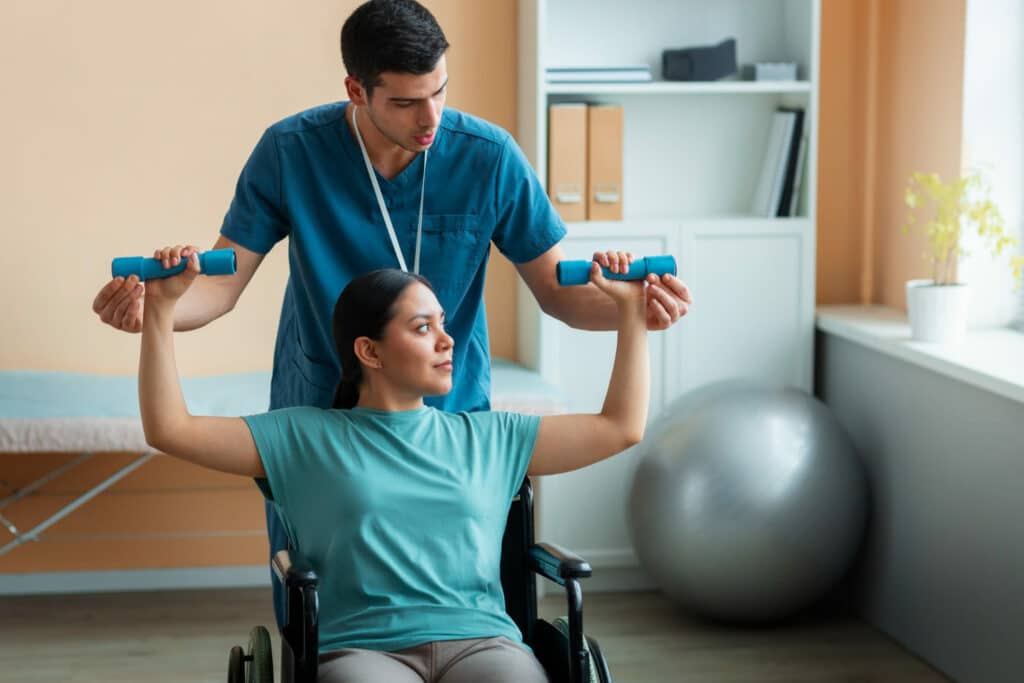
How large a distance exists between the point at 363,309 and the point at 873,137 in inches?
88.2

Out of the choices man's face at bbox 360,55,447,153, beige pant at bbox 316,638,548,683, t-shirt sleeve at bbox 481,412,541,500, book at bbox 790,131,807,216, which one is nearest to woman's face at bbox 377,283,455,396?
t-shirt sleeve at bbox 481,412,541,500

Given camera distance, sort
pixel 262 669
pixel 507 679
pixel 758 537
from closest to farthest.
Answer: pixel 507 679 < pixel 262 669 < pixel 758 537

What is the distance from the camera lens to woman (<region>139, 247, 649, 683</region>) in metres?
1.76

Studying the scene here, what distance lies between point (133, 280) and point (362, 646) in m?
0.55

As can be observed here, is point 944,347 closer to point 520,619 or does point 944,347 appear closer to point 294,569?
point 520,619

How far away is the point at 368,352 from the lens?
6.16 feet

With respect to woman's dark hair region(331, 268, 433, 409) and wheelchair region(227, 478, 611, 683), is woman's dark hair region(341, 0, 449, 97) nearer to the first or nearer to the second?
woman's dark hair region(331, 268, 433, 409)

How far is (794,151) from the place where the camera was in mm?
3545

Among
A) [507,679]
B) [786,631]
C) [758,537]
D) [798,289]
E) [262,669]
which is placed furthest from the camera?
[798,289]

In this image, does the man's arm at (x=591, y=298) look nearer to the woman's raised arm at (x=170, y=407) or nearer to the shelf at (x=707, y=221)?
the woman's raised arm at (x=170, y=407)

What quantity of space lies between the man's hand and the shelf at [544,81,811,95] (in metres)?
1.61

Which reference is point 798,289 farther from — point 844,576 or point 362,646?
point 362,646

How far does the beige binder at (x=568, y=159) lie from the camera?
3396 millimetres

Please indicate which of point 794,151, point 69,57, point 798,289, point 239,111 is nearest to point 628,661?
point 798,289
